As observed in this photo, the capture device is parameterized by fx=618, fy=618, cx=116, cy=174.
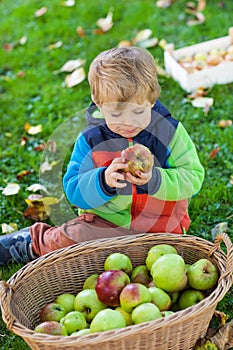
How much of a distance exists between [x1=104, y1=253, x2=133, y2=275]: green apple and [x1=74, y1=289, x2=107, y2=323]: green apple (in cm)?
13

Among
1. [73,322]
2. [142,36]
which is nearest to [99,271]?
[73,322]

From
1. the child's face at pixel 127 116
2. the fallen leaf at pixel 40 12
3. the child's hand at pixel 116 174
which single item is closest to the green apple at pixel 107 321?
the child's hand at pixel 116 174

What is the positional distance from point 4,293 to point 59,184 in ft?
4.19

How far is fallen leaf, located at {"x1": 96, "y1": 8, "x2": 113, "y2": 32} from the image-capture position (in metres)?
4.62

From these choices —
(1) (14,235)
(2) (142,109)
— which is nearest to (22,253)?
(1) (14,235)

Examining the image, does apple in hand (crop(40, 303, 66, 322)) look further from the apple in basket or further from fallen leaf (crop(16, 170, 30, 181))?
fallen leaf (crop(16, 170, 30, 181))

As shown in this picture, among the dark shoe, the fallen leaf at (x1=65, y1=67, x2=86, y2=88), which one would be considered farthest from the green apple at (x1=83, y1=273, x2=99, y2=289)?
the fallen leaf at (x1=65, y1=67, x2=86, y2=88)

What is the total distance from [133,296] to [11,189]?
1.38 m

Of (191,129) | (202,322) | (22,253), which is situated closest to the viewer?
(202,322)

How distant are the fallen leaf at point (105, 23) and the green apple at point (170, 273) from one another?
9.17 ft

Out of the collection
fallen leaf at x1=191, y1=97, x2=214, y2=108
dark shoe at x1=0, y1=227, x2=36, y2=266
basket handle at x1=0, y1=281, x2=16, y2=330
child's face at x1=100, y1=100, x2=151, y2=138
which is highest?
child's face at x1=100, y1=100, x2=151, y2=138

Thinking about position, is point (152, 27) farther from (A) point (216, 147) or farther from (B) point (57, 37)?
(A) point (216, 147)

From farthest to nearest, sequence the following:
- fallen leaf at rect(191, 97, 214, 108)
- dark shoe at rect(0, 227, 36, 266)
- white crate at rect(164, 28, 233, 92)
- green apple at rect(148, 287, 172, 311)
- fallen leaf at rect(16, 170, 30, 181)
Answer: white crate at rect(164, 28, 233, 92) → fallen leaf at rect(191, 97, 214, 108) → fallen leaf at rect(16, 170, 30, 181) → dark shoe at rect(0, 227, 36, 266) → green apple at rect(148, 287, 172, 311)

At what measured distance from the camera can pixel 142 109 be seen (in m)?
2.34
